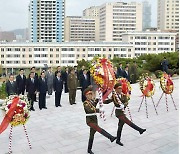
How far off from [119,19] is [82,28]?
59.0 ft

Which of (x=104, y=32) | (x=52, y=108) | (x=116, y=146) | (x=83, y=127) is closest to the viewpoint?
(x=116, y=146)

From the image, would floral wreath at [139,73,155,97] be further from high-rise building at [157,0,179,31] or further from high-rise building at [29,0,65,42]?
high-rise building at [157,0,179,31]

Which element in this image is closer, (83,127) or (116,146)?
(116,146)

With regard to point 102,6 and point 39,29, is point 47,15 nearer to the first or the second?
point 39,29

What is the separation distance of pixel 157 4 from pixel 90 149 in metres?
136

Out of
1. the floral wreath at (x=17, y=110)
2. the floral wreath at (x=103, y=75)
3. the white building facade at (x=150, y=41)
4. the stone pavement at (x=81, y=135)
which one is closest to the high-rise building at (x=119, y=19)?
the white building facade at (x=150, y=41)

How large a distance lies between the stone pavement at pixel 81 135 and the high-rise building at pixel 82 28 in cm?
12345

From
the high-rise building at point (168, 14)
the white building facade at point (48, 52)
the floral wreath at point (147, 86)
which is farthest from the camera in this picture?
the high-rise building at point (168, 14)

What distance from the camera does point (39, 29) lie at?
118 metres

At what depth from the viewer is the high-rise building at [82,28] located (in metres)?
134

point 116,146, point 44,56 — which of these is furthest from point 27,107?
point 44,56

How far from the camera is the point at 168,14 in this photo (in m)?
127

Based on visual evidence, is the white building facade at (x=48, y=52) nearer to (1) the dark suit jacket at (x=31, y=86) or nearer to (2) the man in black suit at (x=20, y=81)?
(2) the man in black suit at (x=20, y=81)

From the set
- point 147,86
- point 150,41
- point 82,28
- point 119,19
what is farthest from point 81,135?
point 82,28
